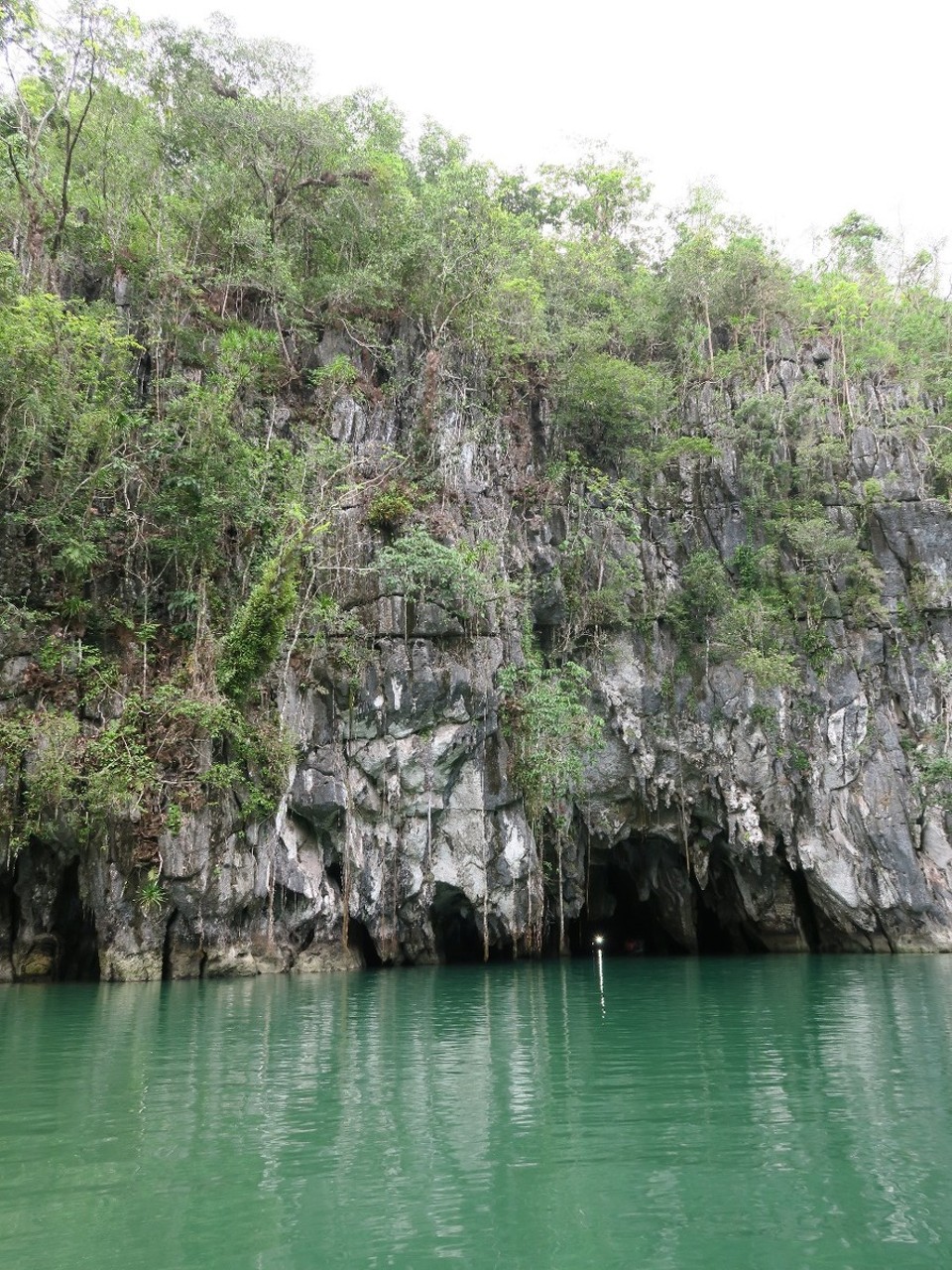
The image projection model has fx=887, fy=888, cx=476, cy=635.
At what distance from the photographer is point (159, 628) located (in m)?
16.9

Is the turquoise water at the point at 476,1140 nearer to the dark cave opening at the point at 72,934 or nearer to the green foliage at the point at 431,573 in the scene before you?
the dark cave opening at the point at 72,934

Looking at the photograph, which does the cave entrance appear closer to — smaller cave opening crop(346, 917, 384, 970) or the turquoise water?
smaller cave opening crop(346, 917, 384, 970)

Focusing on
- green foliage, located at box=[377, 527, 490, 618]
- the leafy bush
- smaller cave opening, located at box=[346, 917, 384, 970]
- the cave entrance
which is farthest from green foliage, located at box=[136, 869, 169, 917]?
the cave entrance

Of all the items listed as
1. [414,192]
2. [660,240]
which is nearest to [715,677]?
[414,192]

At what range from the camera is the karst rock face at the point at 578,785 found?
15.4 metres

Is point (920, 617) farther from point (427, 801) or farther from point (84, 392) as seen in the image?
point (84, 392)

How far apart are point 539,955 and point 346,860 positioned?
248 inches

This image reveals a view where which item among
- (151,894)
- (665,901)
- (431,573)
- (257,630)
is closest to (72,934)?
(151,894)

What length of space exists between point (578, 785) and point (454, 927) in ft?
13.8

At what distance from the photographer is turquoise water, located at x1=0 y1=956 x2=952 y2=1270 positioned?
3.68m

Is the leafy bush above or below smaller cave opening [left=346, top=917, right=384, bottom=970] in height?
above

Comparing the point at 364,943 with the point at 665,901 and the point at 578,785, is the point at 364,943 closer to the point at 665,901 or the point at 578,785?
the point at 578,785

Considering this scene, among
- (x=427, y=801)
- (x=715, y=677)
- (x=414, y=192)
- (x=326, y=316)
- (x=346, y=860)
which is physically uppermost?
(x=414, y=192)

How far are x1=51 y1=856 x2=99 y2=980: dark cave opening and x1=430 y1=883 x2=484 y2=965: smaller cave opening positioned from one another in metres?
6.31
